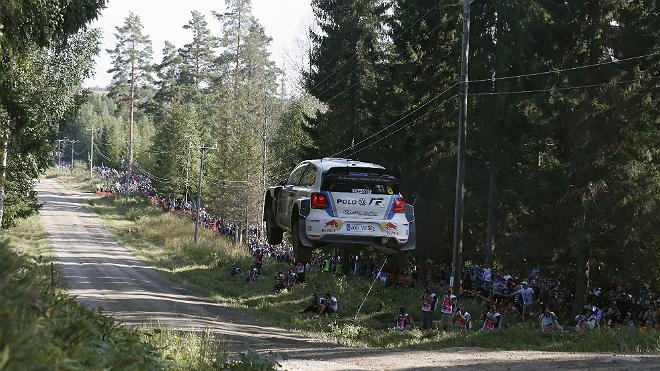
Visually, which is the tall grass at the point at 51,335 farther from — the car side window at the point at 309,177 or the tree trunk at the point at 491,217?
the tree trunk at the point at 491,217

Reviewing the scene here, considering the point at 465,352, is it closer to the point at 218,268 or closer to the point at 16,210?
the point at 218,268

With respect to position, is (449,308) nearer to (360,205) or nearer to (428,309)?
(428,309)

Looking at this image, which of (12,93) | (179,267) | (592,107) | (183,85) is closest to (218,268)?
(179,267)

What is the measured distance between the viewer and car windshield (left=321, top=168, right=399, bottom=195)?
1205cm

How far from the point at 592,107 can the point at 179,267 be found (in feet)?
83.7

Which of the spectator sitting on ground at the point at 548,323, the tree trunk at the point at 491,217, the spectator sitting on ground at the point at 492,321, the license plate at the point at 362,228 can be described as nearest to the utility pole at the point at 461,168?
the spectator sitting on ground at the point at 492,321

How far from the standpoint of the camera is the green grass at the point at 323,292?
704 inches

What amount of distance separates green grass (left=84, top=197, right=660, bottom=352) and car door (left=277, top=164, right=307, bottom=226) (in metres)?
7.42

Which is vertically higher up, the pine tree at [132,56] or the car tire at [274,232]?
the pine tree at [132,56]

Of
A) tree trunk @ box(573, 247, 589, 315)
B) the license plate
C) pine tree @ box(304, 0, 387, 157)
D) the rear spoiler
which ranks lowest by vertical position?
tree trunk @ box(573, 247, 589, 315)

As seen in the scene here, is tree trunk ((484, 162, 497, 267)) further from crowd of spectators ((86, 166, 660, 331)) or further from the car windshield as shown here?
the car windshield

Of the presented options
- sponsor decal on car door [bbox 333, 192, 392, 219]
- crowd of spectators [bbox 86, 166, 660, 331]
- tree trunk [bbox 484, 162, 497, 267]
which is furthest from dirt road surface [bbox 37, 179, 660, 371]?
tree trunk [bbox 484, 162, 497, 267]

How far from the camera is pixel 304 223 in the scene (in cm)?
1195

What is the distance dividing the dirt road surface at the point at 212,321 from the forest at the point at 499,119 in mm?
5965
